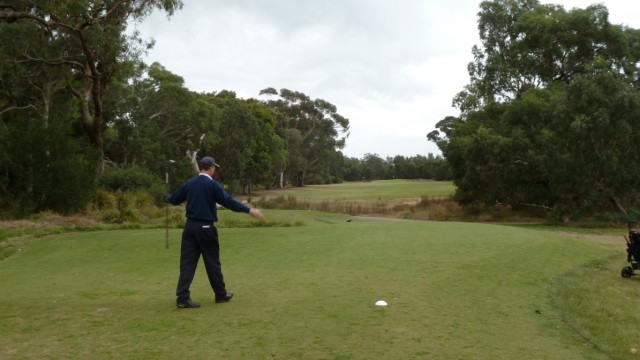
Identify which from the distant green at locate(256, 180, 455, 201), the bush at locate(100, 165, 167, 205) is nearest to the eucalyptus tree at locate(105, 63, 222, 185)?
the bush at locate(100, 165, 167, 205)

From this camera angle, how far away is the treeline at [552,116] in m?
25.1

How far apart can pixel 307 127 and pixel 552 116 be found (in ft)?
214

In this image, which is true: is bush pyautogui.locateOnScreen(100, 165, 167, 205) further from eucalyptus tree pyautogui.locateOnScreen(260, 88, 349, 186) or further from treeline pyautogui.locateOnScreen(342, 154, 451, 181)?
treeline pyautogui.locateOnScreen(342, 154, 451, 181)

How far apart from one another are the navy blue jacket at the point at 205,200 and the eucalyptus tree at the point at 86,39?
12.6 meters

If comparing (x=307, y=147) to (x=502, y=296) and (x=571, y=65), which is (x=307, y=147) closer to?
(x=571, y=65)

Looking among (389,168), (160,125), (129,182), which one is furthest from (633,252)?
(389,168)

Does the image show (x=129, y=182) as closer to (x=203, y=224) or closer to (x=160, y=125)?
(x=160, y=125)

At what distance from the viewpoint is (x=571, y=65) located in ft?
113

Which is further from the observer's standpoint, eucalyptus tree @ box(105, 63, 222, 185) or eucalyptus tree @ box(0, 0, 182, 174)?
eucalyptus tree @ box(105, 63, 222, 185)

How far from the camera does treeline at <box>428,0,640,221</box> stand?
2509 cm

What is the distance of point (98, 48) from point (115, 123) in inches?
577

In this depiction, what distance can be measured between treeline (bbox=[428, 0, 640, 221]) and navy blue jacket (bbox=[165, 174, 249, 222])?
22282 mm

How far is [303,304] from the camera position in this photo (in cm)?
661

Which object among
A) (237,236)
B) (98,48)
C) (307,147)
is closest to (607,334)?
(237,236)
